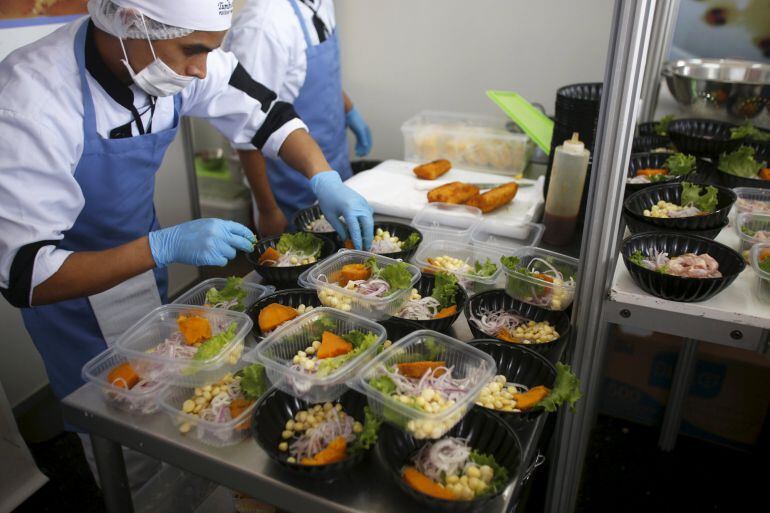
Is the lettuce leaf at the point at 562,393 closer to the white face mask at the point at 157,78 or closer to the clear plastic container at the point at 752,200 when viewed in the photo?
the clear plastic container at the point at 752,200

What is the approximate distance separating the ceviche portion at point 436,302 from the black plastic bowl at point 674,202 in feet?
2.11

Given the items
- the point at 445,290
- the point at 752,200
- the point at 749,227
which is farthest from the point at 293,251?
the point at 752,200

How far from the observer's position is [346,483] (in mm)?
1134

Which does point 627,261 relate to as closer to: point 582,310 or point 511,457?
point 582,310

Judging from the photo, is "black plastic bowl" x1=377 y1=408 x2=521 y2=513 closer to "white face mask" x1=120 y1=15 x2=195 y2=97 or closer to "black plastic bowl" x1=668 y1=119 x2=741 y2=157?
"white face mask" x1=120 y1=15 x2=195 y2=97

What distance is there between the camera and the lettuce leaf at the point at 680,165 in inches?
85.6

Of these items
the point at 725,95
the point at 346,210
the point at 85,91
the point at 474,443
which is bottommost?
the point at 474,443

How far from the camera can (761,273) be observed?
1486 millimetres

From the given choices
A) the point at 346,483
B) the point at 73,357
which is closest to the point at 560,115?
A: the point at 346,483

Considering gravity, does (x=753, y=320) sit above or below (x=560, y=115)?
below

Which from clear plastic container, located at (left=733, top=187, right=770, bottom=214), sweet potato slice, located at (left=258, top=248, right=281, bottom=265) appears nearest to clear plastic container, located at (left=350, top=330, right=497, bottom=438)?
sweet potato slice, located at (left=258, top=248, right=281, bottom=265)

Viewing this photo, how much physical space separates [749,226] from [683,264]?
16.6 inches

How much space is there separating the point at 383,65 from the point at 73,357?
274cm

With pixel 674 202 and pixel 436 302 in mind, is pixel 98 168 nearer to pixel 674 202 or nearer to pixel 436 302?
pixel 436 302
